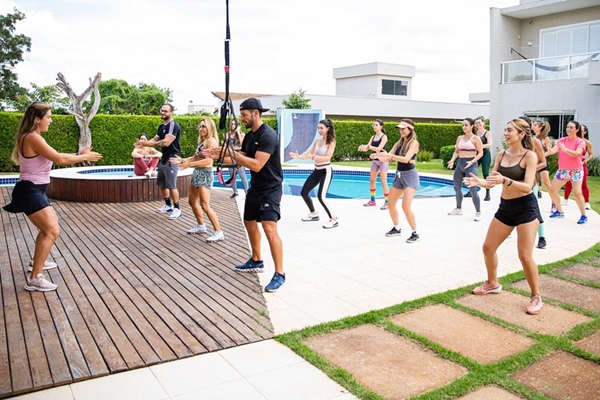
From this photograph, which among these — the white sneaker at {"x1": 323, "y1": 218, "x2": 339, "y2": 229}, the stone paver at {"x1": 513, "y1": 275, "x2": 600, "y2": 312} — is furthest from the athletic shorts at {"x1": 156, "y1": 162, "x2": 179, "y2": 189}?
the stone paver at {"x1": 513, "y1": 275, "x2": 600, "y2": 312}

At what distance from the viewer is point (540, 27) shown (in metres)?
21.4

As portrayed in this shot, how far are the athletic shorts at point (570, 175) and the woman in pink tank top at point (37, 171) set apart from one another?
24.3 ft

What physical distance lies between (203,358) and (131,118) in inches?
661

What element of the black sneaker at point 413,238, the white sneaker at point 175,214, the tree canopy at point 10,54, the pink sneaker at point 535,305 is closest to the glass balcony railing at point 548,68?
the black sneaker at point 413,238

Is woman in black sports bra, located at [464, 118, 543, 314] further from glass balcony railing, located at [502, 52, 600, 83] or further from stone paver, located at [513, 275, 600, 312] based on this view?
glass balcony railing, located at [502, 52, 600, 83]

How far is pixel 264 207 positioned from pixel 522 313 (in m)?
2.56

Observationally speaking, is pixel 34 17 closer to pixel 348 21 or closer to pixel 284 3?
pixel 348 21

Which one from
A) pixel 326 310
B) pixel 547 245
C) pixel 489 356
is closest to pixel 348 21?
pixel 547 245

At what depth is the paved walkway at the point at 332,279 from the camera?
3.33 meters

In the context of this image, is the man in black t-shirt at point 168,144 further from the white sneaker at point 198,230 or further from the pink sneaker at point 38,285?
the pink sneaker at point 38,285

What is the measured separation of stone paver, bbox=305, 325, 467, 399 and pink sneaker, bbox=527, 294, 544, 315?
1332mm

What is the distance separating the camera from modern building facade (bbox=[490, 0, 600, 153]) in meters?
18.1

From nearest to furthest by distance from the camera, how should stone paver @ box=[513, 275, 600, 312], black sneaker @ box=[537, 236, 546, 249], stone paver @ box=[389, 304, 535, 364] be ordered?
stone paver @ box=[389, 304, 535, 364]
stone paver @ box=[513, 275, 600, 312]
black sneaker @ box=[537, 236, 546, 249]

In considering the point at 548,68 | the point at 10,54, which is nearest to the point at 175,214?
the point at 548,68
